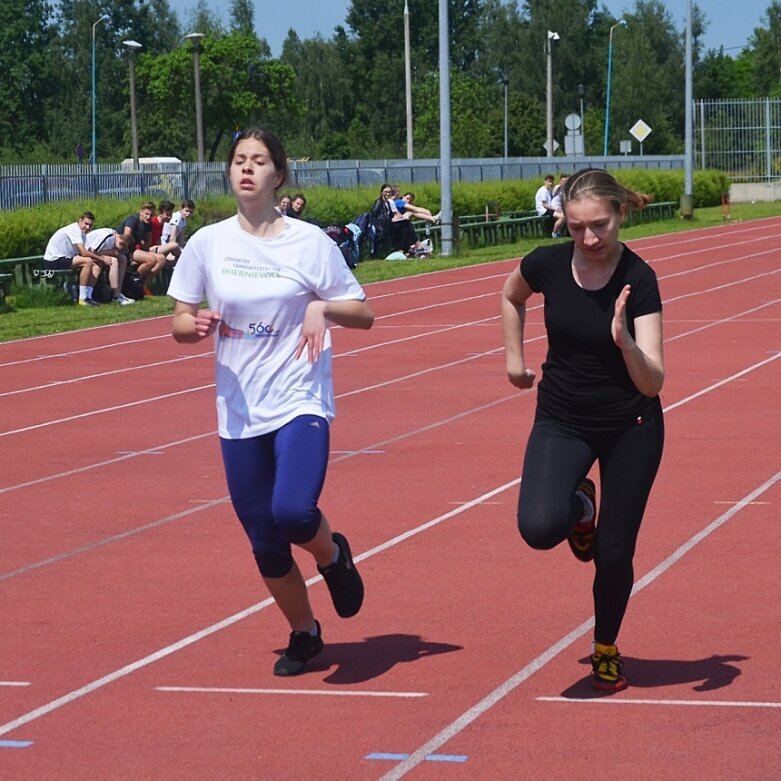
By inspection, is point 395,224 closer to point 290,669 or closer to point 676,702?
point 290,669

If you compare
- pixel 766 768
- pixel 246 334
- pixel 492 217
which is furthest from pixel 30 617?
pixel 492 217

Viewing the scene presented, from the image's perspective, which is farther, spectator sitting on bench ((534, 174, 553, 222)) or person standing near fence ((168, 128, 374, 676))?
spectator sitting on bench ((534, 174, 553, 222))

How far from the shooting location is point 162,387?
619 inches

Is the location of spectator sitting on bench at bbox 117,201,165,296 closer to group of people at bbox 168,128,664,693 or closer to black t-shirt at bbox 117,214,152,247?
black t-shirt at bbox 117,214,152,247

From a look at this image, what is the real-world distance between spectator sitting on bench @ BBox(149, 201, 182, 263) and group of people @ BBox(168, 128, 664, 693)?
Answer: 2022cm

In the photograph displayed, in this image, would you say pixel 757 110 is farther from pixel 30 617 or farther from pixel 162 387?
pixel 30 617

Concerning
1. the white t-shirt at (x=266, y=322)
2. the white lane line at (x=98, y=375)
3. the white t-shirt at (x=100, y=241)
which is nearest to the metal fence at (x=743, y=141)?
the white t-shirt at (x=100, y=241)

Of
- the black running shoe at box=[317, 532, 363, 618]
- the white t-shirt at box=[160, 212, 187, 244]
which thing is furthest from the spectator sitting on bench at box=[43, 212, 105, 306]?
the black running shoe at box=[317, 532, 363, 618]

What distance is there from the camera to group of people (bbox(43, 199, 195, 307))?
2450cm

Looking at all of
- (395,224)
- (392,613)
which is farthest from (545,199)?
(392,613)

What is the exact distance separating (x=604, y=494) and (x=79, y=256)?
19.8 metres

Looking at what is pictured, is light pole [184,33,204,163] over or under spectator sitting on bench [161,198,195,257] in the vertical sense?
over

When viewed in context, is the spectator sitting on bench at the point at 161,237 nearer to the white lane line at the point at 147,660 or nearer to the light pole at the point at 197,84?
the white lane line at the point at 147,660

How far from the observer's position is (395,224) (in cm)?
3353
